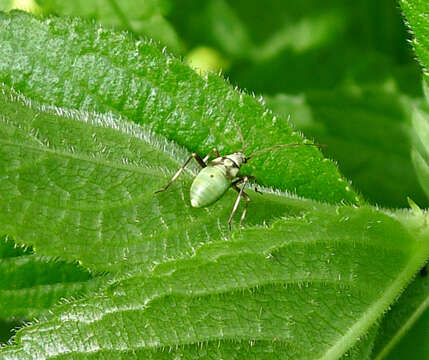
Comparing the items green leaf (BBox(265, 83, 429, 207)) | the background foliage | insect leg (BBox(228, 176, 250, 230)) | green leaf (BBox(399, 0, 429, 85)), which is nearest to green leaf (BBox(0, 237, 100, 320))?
the background foliage

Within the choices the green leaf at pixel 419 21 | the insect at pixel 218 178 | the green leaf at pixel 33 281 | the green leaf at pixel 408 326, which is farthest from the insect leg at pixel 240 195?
the green leaf at pixel 419 21

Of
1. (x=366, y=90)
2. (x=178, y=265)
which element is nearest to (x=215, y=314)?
(x=178, y=265)

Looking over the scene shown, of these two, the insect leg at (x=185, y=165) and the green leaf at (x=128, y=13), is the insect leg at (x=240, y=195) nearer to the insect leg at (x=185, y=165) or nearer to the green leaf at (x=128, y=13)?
the insect leg at (x=185, y=165)

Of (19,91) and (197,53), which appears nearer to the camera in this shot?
(19,91)

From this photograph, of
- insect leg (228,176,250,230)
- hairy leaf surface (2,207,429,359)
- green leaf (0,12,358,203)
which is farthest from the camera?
green leaf (0,12,358,203)

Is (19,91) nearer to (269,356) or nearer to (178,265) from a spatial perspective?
(178,265)

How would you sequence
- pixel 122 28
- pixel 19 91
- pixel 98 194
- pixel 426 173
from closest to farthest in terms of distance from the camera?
Answer: 1. pixel 98 194
2. pixel 19 91
3. pixel 426 173
4. pixel 122 28

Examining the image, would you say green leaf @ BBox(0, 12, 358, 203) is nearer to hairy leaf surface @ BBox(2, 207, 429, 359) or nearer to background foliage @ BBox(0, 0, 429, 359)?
background foliage @ BBox(0, 0, 429, 359)
